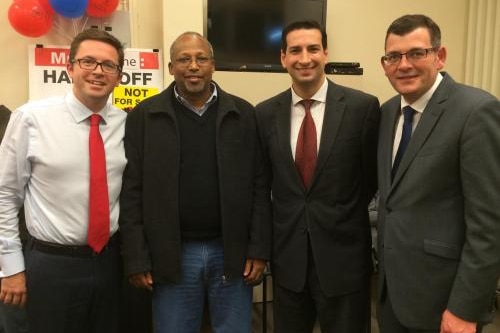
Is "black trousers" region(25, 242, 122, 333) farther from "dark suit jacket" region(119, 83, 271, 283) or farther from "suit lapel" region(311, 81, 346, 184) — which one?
"suit lapel" region(311, 81, 346, 184)

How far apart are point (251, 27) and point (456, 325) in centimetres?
282

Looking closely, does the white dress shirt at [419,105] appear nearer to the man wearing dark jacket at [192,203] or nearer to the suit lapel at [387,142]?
the suit lapel at [387,142]

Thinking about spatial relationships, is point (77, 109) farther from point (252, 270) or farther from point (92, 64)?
point (252, 270)

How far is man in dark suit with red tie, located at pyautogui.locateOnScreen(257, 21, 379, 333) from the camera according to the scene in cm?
177

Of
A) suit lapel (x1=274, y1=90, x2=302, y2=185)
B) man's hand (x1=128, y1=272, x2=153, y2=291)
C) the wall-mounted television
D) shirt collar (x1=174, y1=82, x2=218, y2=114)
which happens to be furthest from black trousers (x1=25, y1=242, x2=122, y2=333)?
the wall-mounted television

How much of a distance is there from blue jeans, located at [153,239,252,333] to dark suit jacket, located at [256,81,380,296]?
22cm

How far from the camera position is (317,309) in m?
1.86

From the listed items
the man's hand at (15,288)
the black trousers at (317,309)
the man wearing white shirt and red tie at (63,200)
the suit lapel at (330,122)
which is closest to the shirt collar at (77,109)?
the man wearing white shirt and red tie at (63,200)

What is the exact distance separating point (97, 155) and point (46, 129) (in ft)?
0.70

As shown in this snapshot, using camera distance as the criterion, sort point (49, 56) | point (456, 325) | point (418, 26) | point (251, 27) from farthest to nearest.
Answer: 1. point (251, 27)
2. point (49, 56)
3. point (418, 26)
4. point (456, 325)

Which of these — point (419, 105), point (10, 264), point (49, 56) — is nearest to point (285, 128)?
point (419, 105)

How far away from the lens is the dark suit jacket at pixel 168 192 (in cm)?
173

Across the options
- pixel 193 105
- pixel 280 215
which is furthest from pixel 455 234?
pixel 193 105

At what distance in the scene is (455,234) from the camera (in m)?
1.42
